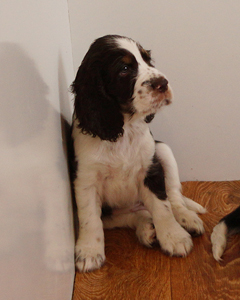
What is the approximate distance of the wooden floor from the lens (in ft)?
5.54

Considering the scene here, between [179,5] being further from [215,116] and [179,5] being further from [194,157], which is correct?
[194,157]

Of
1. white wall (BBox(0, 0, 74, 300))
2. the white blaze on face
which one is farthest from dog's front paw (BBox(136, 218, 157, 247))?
the white blaze on face

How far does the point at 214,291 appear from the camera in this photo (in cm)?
167

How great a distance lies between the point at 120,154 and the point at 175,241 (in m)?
0.60

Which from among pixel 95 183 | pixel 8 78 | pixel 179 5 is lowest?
pixel 95 183

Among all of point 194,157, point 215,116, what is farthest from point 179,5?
point 194,157

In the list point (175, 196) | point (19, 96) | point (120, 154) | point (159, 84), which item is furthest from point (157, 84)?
point (175, 196)

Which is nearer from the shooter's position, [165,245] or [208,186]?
[165,245]

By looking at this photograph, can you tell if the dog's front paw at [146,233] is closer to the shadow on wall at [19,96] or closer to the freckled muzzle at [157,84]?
the freckled muzzle at [157,84]

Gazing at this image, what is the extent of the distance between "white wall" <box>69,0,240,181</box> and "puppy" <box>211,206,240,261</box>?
985mm

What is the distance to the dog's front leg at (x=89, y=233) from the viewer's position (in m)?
1.91

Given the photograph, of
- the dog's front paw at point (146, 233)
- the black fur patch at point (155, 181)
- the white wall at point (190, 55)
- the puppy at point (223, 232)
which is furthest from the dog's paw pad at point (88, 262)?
the white wall at point (190, 55)

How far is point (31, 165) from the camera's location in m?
1.08

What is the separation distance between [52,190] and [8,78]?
603mm
